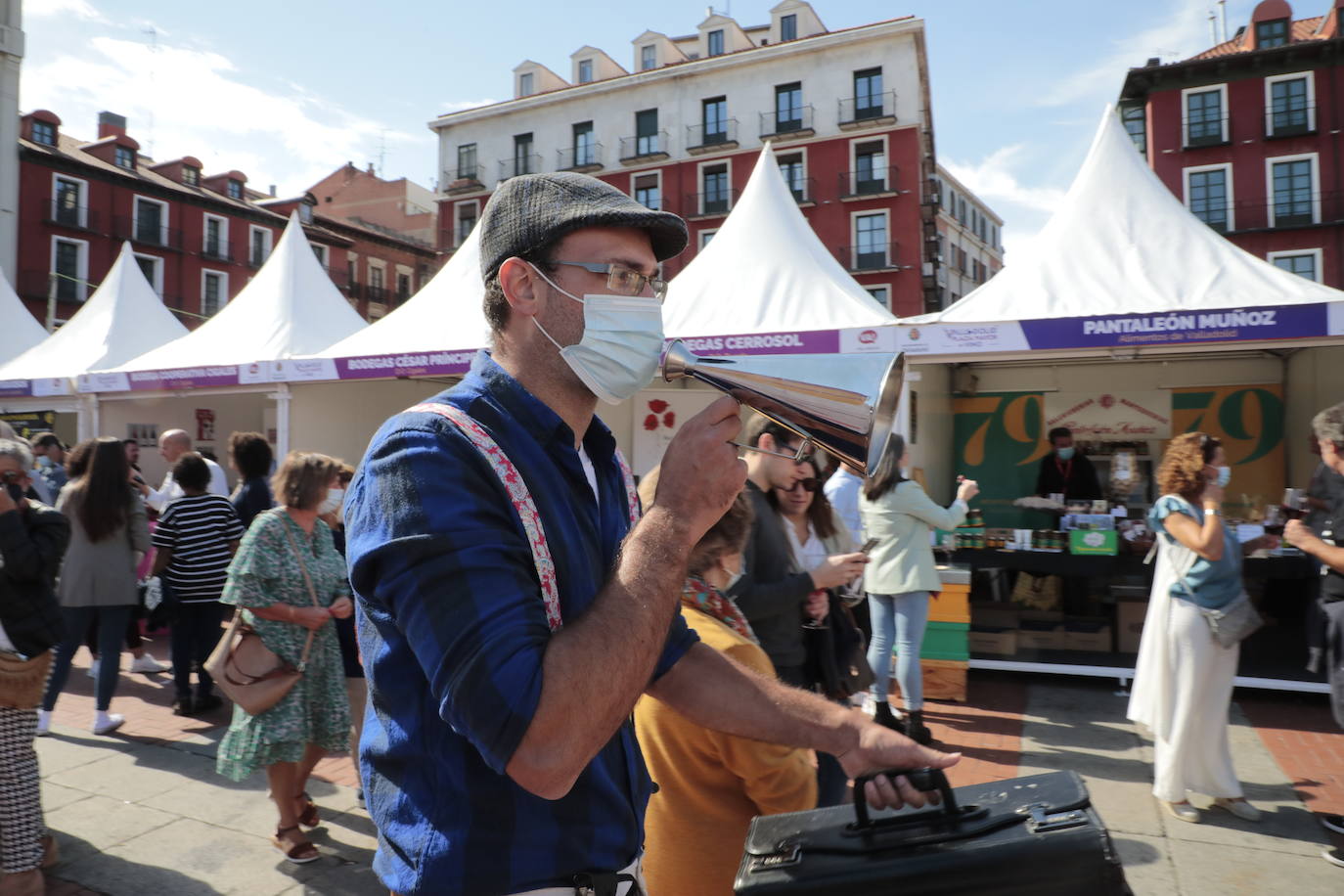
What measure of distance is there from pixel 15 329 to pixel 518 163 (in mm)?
26216

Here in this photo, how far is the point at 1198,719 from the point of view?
414 cm

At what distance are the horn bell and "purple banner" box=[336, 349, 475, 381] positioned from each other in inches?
280

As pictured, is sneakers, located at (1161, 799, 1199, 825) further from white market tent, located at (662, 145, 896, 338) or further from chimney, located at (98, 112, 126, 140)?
chimney, located at (98, 112, 126, 140)

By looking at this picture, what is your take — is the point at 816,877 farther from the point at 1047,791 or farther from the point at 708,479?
the point at 708,479

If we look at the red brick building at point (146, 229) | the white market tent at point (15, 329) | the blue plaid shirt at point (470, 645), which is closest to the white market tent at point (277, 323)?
the white market tent at point (15, 329)

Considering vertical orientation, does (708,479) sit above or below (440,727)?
above

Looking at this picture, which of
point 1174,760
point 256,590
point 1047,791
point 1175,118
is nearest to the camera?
point 1047,791

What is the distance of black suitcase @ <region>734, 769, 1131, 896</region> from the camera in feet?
4.05

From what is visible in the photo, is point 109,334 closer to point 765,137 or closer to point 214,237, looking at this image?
point 765,137

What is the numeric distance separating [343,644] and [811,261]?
629 cm

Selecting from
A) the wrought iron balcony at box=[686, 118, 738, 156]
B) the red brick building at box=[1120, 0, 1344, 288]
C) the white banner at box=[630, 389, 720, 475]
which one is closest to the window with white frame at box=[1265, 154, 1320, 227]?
the red brick building at box=[1120, 0, 1344, 288]

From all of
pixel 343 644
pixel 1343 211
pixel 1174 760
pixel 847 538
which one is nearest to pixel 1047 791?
pixel 847 538

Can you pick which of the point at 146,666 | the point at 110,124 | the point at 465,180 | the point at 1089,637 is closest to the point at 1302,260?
the point at 1089,637

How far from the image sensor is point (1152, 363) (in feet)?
32.5
